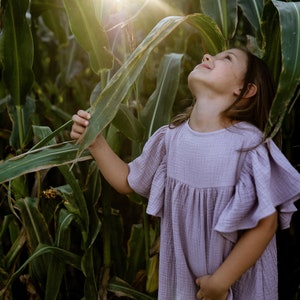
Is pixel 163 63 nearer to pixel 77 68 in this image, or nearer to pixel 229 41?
pixel 229 41

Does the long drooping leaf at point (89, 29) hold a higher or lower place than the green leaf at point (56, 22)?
higher

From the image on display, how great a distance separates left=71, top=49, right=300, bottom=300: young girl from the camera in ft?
2.54

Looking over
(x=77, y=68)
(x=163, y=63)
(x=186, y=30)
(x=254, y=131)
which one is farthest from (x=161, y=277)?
(x=77, y=68)

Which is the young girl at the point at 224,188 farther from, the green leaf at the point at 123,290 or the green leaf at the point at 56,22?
the green leaf at the point at 56,22

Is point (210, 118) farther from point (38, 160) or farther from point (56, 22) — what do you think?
point (56, 22)

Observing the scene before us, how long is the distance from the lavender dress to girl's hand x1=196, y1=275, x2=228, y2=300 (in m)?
0.02

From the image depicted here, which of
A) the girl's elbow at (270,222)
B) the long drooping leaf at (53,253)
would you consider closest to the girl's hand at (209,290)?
the girl's elbow at (270,222)

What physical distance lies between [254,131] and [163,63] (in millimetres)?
340

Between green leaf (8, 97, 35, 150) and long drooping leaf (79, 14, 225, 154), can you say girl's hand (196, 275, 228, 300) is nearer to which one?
long drooping leaf (79, 14, 225, 154)

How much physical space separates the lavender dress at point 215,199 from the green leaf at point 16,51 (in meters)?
0.34

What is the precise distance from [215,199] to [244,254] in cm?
9

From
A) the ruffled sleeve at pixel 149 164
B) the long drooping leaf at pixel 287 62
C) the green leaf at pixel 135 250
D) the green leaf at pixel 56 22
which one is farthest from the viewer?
the green leaf at pixel 56 22

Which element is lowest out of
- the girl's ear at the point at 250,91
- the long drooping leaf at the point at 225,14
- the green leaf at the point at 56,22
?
the green leaf at the point at 56,22

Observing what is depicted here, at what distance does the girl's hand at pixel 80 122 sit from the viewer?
827 millimetres
